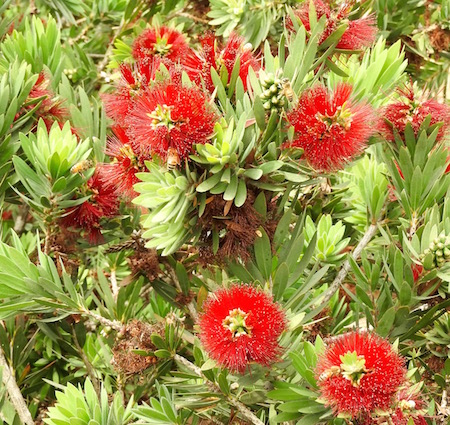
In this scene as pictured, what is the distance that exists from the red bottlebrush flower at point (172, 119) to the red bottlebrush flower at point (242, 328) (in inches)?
7.6

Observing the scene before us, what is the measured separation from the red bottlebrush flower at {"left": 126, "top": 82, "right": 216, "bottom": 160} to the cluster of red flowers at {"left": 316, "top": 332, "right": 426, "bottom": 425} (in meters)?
0.30

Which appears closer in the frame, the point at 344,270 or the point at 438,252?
the point at 438,252

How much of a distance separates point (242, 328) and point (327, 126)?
0.27 metres

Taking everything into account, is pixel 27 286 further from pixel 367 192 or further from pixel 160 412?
pixel 367 192

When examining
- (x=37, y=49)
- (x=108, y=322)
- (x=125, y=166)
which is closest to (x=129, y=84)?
(x=125, y=166)

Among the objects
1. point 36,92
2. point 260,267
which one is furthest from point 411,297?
point 36,92

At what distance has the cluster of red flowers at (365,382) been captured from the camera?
75 centimetres

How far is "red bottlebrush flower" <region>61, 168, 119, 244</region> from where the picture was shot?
1.05 m

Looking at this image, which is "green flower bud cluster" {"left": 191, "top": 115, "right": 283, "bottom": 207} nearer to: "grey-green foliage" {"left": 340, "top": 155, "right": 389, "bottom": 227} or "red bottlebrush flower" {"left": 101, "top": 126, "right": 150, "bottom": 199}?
"red bottlebrush flower" {"left": 101, "top": 126, "right": 150, "bottom": 199}

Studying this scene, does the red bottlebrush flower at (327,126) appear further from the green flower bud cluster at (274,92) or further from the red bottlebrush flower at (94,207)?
the red bottlebrush flower at (94,207)

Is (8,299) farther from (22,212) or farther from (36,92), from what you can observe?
(22,212)

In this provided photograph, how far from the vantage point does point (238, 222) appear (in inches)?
32.7

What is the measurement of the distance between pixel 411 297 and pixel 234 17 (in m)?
0.84

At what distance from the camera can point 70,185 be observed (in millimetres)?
1013
